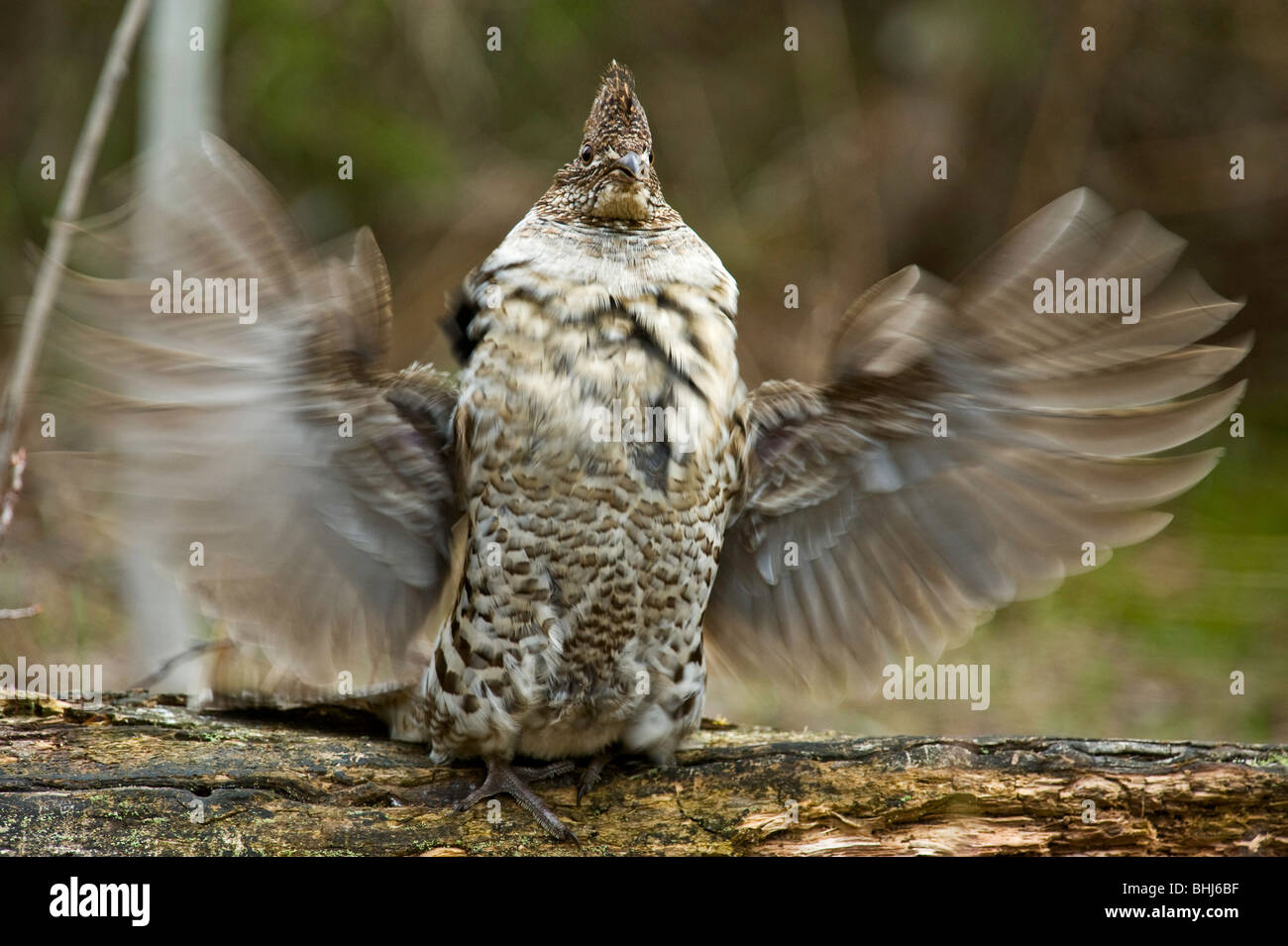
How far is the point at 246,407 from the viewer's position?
10.7 ft

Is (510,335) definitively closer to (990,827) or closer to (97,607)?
(990,827)

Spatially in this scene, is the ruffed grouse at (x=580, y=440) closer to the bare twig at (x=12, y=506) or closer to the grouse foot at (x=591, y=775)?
the grouse foot at (x=591, y=775)

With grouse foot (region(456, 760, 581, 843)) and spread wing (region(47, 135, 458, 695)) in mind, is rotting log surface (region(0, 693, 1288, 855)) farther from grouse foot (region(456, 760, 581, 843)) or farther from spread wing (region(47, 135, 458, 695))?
spread wing (region(47, 135, 458, 695))

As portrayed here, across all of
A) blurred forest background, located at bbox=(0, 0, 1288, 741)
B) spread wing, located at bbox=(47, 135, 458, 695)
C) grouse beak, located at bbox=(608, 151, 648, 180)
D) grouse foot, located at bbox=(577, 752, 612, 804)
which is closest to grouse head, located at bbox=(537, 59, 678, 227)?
grouse beak, located at bbox=(608, 151, 648, 180)

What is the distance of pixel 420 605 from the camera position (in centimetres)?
374

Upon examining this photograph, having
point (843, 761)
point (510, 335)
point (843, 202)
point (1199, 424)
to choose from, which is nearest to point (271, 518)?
point (510, 335)

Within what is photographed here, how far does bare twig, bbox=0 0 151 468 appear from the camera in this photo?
10.8 feet

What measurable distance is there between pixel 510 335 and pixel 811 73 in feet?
19.6

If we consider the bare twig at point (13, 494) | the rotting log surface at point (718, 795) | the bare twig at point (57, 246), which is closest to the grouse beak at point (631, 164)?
the bare twig at point (57, 246)

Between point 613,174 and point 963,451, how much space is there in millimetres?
1245

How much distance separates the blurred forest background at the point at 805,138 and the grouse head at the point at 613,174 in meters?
3.70

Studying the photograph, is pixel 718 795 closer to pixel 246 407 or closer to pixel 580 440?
pixel 580 440

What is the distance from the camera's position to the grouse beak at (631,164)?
3.49 meters

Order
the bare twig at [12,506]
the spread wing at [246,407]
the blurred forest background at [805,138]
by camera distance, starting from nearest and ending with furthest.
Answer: the spread wing at [246,407] < the bare twig at [12,506] < the blurred forest background at [805,138]
